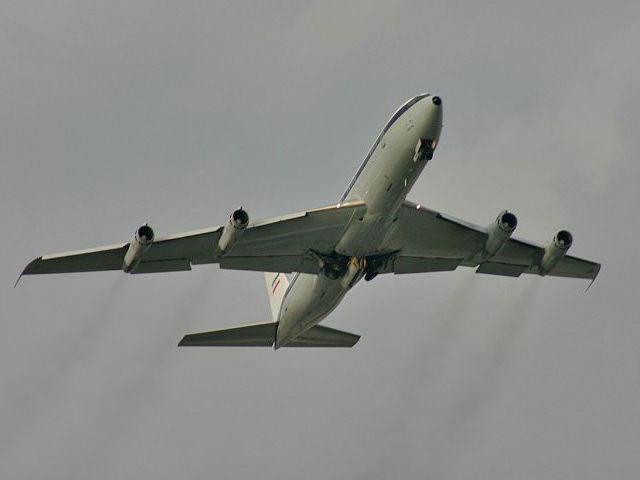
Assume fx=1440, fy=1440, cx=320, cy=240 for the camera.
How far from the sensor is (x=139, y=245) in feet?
206

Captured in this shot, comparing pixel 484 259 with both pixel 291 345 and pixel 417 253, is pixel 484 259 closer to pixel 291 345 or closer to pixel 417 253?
pixel 417 253

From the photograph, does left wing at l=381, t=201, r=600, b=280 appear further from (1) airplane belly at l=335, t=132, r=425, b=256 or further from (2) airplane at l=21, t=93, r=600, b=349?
(1) airplane belly at l=335, t=132, r=425, b=256

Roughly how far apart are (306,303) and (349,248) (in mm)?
4121

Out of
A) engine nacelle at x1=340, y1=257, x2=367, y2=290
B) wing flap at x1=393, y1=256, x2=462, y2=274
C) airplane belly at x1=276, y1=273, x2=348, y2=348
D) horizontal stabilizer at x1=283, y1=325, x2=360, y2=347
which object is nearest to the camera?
engine nacelle at x1=340, y1=257, x2=367, y2=290

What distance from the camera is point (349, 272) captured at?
6731 centimetres

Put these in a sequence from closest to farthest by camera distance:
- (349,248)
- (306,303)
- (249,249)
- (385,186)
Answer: (385,186) → (349,248) → (249,249) → (306,303)

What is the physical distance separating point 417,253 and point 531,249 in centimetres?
567

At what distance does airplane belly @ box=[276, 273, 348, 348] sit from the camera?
68.1 meters

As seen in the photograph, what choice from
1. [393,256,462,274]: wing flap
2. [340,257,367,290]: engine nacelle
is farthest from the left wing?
[340,257,367,290]: engine nacelle

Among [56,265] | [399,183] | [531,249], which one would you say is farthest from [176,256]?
[531,249]

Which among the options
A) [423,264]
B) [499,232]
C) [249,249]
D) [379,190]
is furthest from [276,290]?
[379,190]

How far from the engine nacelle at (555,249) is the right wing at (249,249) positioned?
10.6 metres

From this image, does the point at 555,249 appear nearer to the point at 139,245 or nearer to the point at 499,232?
the point at 499,232

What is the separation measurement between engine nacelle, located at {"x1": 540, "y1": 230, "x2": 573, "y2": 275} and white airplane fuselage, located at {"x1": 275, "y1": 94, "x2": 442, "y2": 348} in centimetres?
843
